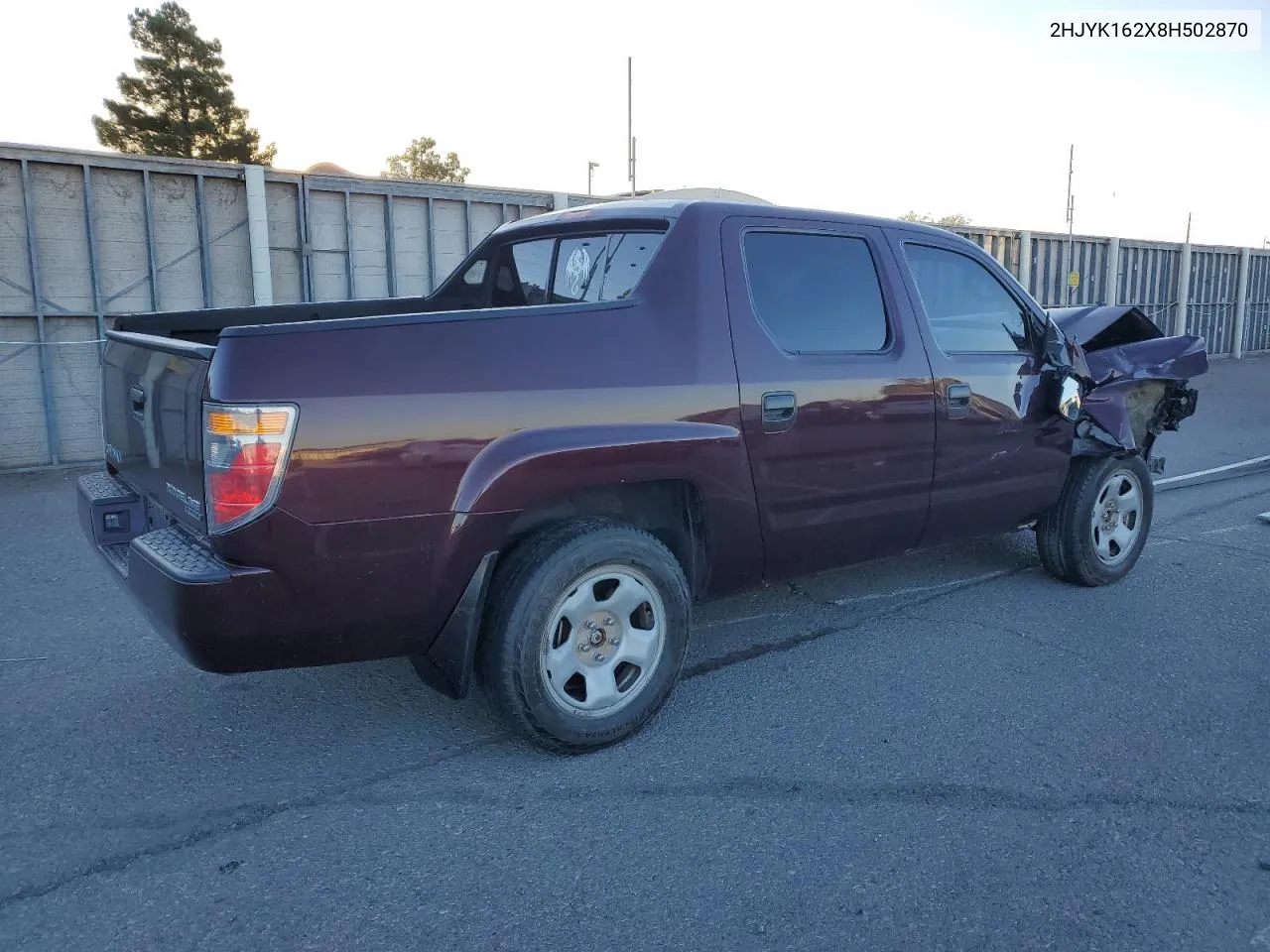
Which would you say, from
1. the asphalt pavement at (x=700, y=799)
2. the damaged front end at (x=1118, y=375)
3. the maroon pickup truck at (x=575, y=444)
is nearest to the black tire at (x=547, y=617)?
the maroon pickup truck at (x=575, y=444)

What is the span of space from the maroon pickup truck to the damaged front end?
0.07 meters

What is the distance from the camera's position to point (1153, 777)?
10.1ft

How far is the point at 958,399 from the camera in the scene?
4152 mm

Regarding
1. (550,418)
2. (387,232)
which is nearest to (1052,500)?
(550,418)

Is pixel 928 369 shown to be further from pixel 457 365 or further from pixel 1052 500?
pixel 457 365

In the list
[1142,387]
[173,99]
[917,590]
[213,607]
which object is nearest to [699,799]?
[213,607]

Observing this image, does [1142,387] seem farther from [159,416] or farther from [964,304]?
[159,416]

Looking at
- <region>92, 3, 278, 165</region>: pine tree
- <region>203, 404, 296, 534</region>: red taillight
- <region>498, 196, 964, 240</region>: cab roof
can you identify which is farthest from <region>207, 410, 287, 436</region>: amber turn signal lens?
<region>92, 3, 278, 165</region>: pine tree

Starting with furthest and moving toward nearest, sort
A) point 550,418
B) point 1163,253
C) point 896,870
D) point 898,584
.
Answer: point 1163,253, point 898,584, point 550,418, point 896,870

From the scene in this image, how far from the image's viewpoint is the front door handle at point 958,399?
162 inches

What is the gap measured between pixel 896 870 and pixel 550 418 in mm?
1610

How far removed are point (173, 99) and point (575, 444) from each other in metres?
44.3

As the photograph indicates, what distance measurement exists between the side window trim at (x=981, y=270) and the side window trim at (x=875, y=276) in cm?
18

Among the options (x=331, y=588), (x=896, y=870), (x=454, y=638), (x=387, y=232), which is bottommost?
(x=896, y=870)
